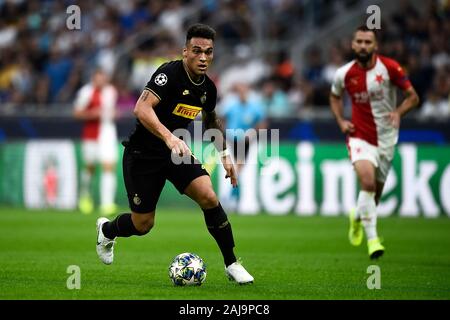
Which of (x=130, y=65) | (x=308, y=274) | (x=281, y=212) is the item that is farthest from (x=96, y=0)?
(x=308, y=274)

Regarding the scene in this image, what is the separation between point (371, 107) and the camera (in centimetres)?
1270

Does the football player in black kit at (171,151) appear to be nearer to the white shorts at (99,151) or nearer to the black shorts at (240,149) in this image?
the white shorts at (99,151)

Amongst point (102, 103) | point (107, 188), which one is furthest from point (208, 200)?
point (102, 103)

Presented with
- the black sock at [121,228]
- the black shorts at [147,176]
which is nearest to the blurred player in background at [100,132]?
the black sock at [121,228]

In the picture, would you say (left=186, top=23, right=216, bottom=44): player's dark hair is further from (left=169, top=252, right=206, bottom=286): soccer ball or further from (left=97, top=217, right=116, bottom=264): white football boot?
(left=97, top=217, right=116, bottom=264): white football boot

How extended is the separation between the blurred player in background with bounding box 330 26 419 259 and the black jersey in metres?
3.27

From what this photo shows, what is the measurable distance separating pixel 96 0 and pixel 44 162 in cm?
767

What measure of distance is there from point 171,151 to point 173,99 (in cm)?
50

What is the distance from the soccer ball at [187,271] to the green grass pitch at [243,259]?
13 centimetres

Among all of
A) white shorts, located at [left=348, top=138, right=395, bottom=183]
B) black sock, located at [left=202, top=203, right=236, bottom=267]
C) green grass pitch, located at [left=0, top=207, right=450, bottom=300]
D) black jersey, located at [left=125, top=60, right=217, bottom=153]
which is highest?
black jersey, located at [left=125, top=60, right=217, bottom=153]

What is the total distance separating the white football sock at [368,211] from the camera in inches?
476

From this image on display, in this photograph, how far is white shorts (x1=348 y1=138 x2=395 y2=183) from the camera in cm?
1249

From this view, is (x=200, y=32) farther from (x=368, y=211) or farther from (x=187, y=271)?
(x=368, y=211)

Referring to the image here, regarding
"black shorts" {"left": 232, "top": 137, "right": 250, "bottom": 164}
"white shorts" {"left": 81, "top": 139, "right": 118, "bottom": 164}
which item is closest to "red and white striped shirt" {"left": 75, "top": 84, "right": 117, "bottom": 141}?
"white shorts" {"left": 81, "top": 139, "right": 118, "bottom": 164}
